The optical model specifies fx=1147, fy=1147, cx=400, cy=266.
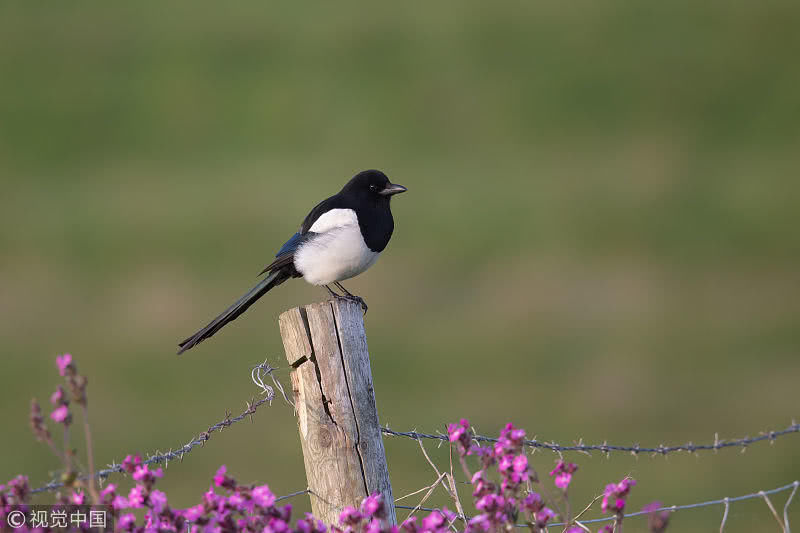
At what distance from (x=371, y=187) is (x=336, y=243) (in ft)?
1.44

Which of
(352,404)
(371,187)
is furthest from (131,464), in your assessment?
(371,187)

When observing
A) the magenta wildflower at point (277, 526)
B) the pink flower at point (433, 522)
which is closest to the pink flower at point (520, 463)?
the pink flower at point (433, 522)

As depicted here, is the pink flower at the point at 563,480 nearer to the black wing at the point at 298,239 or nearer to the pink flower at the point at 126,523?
the pink flower at the point at 126,523

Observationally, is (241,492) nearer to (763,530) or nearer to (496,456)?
(496,456)

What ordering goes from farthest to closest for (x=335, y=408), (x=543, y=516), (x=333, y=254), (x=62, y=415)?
(x=333, y=254) < (x=335, y=408) < (x=543, y=516) < (x=62, y=415)

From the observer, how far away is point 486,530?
2.60 meters

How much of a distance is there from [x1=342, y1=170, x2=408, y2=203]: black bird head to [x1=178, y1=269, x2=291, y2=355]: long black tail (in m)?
0.47

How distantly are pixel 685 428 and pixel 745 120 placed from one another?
12.2 meters

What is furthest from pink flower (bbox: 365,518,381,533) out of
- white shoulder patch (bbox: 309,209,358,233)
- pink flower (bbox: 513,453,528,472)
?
white shoulder patch (bbox: 309,209,358,233)

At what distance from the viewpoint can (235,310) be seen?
4.44 m

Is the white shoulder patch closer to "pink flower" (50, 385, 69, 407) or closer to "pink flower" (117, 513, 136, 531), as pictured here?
"pink flower" (117, 513, 136, 531)

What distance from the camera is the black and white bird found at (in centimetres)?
473

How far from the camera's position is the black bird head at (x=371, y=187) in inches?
198

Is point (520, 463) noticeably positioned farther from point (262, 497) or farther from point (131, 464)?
point (131, 464)
